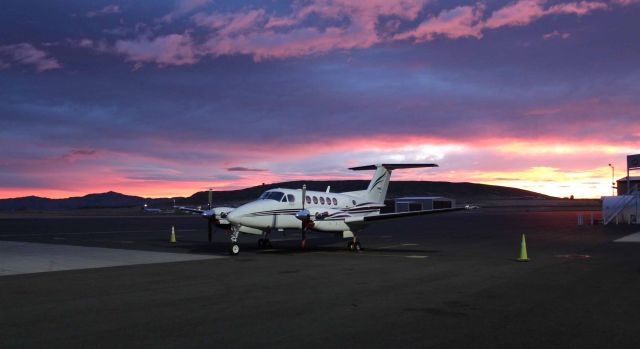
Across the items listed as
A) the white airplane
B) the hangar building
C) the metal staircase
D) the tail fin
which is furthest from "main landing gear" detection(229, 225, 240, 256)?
the hangar building

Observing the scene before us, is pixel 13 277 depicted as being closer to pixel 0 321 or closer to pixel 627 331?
pixel 0 321

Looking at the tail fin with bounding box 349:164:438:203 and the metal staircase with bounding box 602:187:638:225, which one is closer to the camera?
the tail fin with bounding box 349:164:438:203

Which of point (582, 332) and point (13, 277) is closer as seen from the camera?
point (582, 332)

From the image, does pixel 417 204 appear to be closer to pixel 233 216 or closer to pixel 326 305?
pixel 233 216

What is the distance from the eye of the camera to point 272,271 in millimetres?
17688

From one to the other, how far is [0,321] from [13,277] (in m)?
7.33

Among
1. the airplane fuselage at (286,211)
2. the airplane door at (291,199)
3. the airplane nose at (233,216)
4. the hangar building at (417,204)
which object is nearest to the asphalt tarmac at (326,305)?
the airplane nose at (233,216)

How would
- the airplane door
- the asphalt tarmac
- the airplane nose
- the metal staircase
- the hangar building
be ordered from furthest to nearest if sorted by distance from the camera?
the hangar building
the metal staircase
the airplane door
the airplane nose
the asphalt tarmac

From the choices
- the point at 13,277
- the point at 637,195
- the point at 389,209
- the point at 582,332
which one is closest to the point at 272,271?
the point at 13,277

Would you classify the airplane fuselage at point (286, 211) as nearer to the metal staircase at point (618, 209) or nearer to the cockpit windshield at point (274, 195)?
the cockpit windshield at point (274, 195)

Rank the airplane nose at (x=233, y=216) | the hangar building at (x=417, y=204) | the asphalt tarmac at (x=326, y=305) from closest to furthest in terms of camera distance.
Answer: the asphalt tarmac at (x=326, y=305)
the airplane nose at (x=233, y=216)
the hangar building at (x=417, y=204)

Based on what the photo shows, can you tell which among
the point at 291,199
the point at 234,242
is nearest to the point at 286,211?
the point at 291,199

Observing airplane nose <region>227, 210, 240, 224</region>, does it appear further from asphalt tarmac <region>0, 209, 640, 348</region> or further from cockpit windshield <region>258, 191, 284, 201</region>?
asphalt tarmac <region>0, 209, 640, 348</region>

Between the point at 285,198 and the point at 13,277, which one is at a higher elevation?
the point at 285,198
